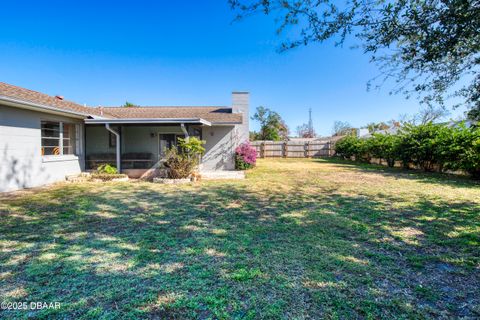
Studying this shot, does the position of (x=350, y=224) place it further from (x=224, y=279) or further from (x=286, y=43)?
(x=286, y=43)

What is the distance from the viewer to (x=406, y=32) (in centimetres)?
300

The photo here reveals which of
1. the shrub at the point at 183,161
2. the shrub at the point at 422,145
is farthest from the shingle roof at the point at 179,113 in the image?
the shrub at the point at 422,145

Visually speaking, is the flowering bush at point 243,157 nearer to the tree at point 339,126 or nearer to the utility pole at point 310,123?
the utility pole at point 310,123

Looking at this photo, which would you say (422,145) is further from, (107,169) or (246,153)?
(107,169)

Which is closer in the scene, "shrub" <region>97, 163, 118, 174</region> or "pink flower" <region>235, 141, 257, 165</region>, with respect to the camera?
"shrub" <region>97, 163, 118, 174</region>

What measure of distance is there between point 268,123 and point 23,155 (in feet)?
78.8

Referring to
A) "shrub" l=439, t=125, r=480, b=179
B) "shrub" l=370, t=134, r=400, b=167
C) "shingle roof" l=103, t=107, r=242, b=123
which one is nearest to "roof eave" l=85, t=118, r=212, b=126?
"shingle roof" l=103, t=107, r=242, b=123

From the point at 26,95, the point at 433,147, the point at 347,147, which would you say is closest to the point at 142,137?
the point at 26,95

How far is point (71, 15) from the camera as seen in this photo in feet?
34.4

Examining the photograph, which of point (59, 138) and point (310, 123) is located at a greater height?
point (310, 123)

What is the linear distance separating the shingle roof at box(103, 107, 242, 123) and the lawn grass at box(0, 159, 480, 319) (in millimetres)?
7656

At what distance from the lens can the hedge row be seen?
364 inches

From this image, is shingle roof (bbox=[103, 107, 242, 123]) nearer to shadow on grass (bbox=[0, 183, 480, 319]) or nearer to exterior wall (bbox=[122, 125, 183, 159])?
exterior wall (bbox=[122, 125, 183, 159])

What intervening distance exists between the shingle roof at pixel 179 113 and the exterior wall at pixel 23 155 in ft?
15.1
